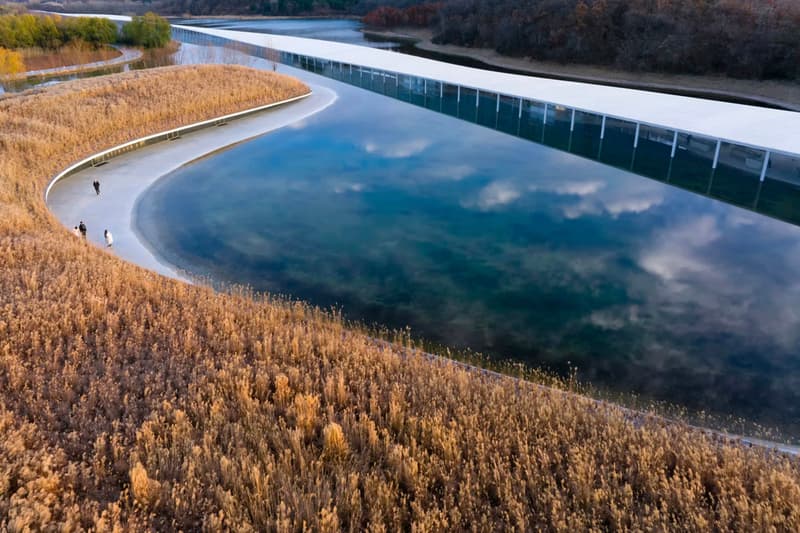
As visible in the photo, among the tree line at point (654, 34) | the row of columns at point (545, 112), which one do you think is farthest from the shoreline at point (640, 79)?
the row of columns at point (545, 112)


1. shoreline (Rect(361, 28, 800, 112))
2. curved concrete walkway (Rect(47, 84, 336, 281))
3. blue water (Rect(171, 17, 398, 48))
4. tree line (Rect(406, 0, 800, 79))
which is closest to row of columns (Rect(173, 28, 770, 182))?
curved concrete walkway (Rect(47, 84, 336, 281))

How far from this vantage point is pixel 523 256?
47.0 ft

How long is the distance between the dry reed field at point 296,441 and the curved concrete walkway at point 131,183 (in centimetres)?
467

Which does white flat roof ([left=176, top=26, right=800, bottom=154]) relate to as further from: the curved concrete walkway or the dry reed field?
the dry reed field

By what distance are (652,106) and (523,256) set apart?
13.2 meters

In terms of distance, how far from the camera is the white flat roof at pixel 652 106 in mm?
18609

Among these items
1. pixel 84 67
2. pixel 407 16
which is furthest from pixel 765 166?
pixel 407 16

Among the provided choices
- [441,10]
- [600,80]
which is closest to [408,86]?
[600,80]

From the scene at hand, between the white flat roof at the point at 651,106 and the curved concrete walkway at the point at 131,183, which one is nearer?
the curved concrete walkway at the point at 131,183

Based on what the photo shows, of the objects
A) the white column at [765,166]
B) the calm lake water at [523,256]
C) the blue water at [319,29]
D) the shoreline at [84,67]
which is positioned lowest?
the calm lake water at [523,256]

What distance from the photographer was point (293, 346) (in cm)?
852

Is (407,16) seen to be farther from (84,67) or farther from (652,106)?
(652,106)

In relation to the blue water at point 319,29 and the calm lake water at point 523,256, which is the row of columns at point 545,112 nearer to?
the calm lake water at point 523,256

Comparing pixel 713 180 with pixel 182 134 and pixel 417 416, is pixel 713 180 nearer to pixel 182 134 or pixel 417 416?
pixel 417 416
